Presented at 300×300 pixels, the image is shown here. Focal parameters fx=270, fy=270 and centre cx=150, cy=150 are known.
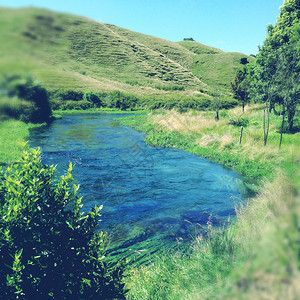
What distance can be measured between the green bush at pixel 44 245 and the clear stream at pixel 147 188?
292 cm

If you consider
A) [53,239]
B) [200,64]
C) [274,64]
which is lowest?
[53,239]

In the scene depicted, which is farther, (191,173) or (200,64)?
(200,64)

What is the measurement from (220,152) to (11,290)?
15.0 m

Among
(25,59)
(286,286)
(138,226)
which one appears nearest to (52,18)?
(25,59)

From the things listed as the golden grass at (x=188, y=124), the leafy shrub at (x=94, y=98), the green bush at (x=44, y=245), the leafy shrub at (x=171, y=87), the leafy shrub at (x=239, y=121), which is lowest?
the green bush at (x=44, y=245)

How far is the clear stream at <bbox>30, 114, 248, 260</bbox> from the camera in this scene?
25.6 ft

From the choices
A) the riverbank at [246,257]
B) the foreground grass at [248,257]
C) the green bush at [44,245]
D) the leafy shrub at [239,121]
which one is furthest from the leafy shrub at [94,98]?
the green bush at [44,245]

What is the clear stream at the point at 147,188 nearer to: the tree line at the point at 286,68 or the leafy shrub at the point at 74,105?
the tree line at the point at 286,68

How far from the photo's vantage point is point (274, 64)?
16.6m

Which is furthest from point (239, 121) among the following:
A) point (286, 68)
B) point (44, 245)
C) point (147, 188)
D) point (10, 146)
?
point (44, 245)

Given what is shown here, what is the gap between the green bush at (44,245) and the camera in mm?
2877

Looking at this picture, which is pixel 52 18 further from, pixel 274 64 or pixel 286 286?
pixel 274 64

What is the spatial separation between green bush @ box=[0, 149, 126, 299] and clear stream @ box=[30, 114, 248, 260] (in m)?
2.92

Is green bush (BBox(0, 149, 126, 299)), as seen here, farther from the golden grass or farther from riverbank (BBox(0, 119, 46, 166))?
the golden grass
